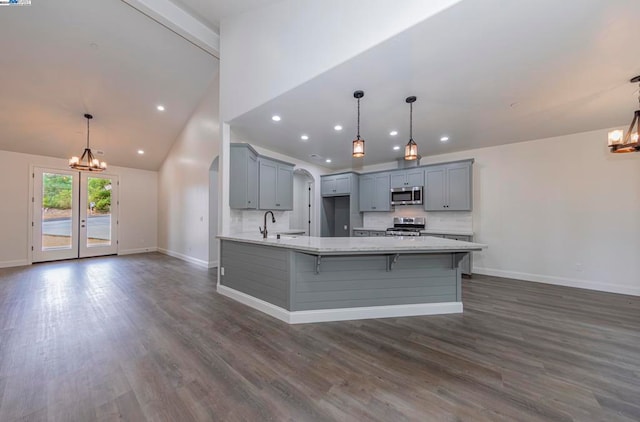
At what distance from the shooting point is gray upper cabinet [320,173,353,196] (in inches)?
252

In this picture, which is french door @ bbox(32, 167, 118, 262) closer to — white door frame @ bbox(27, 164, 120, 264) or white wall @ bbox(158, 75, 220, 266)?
white door frame @ bbox(27, 164, 120, 264)

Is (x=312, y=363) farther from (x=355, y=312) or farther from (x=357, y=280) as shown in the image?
(x=357, y=280)

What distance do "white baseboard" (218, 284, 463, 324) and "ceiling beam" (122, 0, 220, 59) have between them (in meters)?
4.38

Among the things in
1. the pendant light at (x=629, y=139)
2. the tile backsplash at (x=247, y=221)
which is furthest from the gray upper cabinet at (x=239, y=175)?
the pendant light at (x=629, y=139)

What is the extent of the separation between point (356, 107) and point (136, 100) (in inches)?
201

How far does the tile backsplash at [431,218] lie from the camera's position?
5328 mm

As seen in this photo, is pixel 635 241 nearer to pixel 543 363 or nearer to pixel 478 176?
pixel 478 176

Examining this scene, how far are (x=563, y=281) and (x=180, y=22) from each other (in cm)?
795

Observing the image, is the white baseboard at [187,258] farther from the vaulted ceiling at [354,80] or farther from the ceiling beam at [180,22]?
the ceiling beam at [180,22]

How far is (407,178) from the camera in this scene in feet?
18.8

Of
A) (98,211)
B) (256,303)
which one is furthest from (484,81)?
(98,211)

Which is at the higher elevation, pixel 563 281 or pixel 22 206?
pixel 22 206

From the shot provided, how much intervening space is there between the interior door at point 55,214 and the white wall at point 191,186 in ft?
6.74

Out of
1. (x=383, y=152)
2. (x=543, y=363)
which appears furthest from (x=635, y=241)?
(x=383, y=152)
